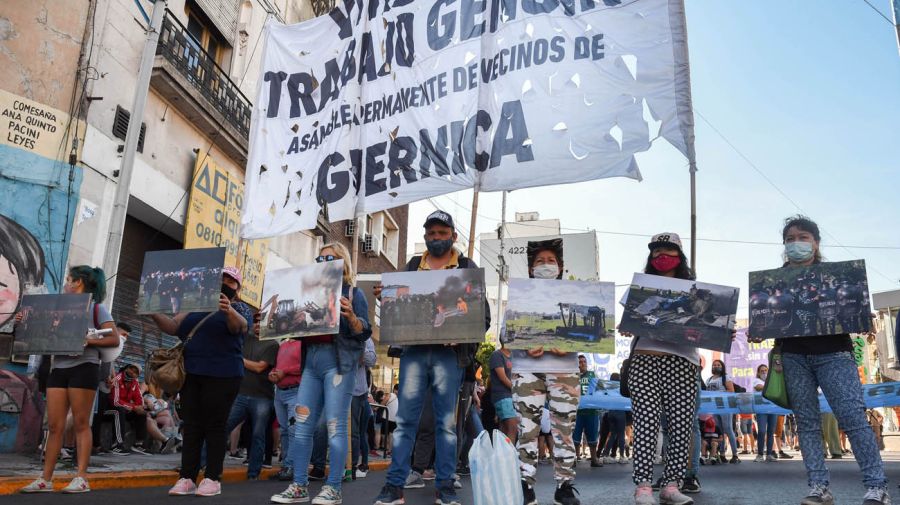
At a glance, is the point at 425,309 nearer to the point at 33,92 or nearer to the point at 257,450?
the point at 257,450

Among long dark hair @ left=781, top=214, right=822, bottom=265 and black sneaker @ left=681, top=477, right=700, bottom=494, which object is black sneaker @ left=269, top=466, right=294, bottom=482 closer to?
black sneaker @ left=681, top=477, right=700, bottom=494

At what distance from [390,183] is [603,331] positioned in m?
2.47

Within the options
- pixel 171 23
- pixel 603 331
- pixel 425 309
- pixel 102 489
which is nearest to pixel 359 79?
pixel 425 309

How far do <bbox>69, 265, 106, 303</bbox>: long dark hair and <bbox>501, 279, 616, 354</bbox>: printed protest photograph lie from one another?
134 inches

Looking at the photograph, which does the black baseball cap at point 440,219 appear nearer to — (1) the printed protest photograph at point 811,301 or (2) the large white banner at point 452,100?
(2) the large white banner at point 452,100

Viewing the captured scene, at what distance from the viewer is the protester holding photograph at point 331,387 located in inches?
197

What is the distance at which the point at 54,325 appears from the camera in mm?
5430

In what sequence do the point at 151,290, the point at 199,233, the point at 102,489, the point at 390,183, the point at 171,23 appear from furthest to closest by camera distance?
1. the point at 199,233
2. the point at 171,23
3. the point at 390,183
4. the point at 102,489
5. the point at 151,290

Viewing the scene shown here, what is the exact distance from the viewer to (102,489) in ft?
19.4

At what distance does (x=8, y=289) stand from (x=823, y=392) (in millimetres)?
9336

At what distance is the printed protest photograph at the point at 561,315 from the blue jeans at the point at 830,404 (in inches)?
54.2

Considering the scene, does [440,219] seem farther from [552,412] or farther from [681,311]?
[681,311]

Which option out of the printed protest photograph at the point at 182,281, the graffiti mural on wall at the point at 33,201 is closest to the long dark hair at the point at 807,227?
the printed protest photograph at the point at 182,281

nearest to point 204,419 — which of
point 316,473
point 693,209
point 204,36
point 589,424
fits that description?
point 316,473
